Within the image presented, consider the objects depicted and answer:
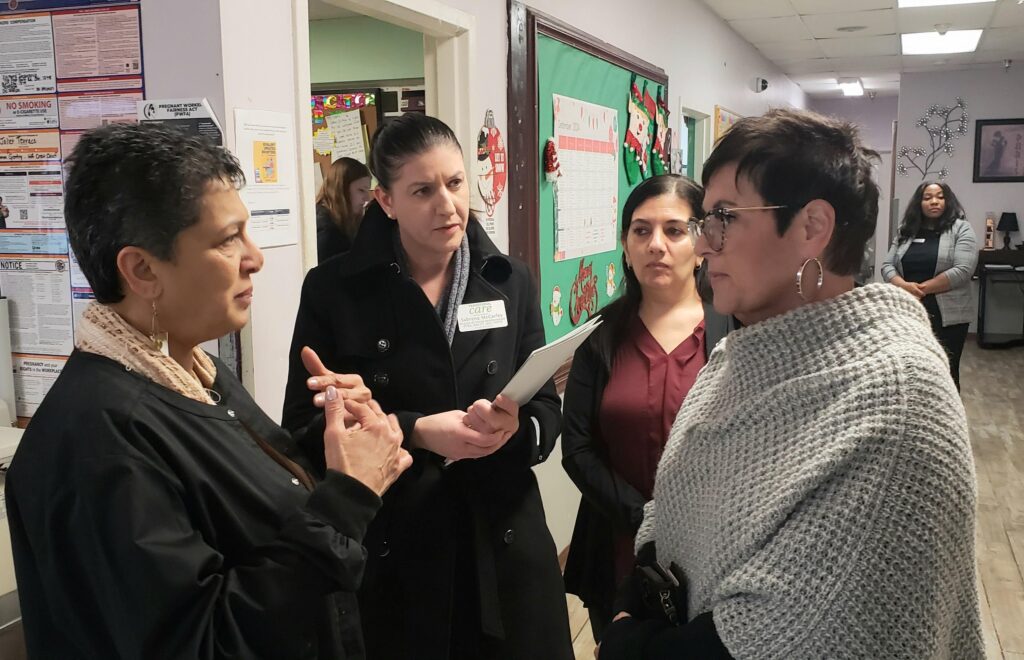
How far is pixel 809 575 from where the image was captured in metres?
1.01

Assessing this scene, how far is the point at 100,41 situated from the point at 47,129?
249 mm

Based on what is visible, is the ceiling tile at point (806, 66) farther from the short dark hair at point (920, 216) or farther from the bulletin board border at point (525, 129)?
the bulletin board border at point (525, 129)

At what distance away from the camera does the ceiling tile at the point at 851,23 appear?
6.20 metres

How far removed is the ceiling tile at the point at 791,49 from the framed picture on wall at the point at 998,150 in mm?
2412

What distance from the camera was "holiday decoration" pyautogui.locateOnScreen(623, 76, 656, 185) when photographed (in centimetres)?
452

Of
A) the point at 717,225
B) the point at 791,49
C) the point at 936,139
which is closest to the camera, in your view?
the point at 717,225

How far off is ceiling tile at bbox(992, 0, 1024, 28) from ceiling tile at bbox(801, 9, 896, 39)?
0.71 metres

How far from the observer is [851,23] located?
21.5ft

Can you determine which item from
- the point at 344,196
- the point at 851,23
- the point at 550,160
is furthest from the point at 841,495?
the point at 851,23

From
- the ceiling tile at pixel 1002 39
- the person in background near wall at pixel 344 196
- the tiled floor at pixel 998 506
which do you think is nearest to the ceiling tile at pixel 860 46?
the ceiling tile at pixel 1002 39

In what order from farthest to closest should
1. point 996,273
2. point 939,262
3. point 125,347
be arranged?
point 996,273
point 939,262
point 125,347

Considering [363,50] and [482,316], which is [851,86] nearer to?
[363,50]

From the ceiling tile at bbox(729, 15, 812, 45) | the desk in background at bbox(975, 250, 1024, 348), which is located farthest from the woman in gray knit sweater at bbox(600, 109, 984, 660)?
the desk in background at bbox(975, 250, 1024, 348)

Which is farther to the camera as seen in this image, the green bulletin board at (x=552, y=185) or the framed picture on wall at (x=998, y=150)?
the framed picture on wall at (x=998, y=150)
